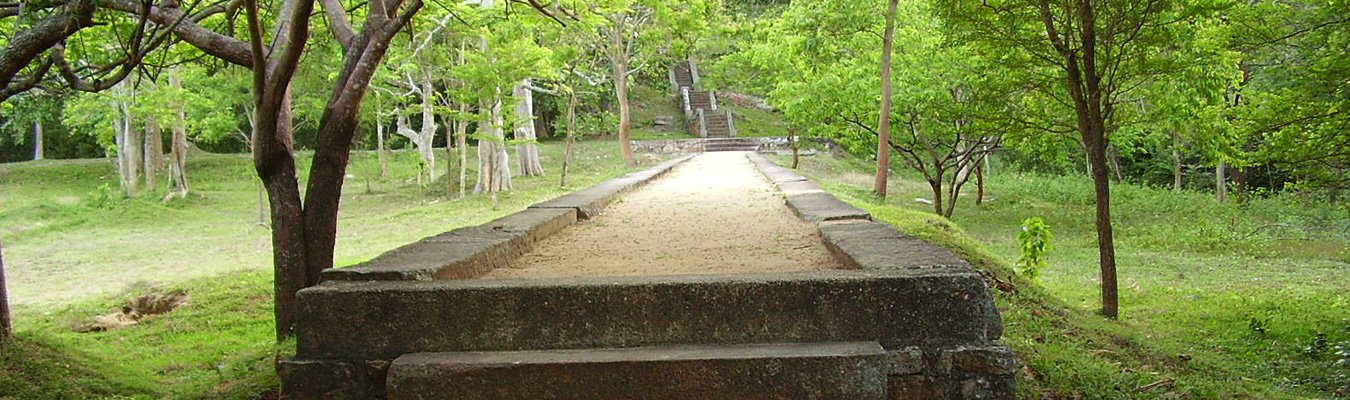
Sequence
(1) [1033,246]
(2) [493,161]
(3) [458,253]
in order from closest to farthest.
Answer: (3) [458,253] < (1) [1033,246] < (2) [493,161]

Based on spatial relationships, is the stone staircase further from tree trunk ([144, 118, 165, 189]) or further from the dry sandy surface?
the dry sandy surface

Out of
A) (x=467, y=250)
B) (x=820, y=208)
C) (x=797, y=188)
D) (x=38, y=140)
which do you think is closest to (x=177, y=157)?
(x=38, y=140)

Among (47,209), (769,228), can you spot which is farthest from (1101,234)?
(47,209)

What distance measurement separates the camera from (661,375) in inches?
138

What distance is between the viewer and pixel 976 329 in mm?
3619

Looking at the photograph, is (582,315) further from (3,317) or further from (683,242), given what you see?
(3,317)

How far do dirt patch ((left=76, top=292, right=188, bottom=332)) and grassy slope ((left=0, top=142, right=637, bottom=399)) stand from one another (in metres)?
0.18

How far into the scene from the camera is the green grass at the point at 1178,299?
5211 mm

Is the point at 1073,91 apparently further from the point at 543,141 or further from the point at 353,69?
the point at 543,141

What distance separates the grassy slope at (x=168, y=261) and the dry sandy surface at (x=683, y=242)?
6.21 ft

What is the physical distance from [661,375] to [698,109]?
3314 cm

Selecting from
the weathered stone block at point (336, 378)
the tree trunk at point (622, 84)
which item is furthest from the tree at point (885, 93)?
the weathered stone block at point (336, 378)

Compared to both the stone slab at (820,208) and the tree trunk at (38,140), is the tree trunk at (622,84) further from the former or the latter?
the tree trunk at (38,140)

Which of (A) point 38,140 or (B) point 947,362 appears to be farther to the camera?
(A) point 38,140
